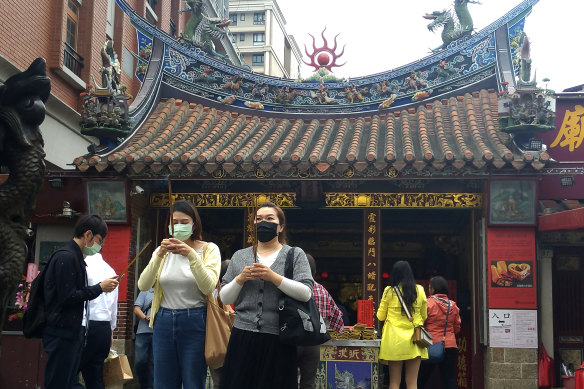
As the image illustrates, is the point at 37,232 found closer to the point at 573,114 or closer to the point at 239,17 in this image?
the point at 573,114

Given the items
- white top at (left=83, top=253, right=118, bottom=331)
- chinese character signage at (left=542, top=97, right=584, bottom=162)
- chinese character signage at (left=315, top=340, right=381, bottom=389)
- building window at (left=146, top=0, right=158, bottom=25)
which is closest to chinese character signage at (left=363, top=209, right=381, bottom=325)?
chinese character signage at (left=315, top=340, right=381, bottom=389)

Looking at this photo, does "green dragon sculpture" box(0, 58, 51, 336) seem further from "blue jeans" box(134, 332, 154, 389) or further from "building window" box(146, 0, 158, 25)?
"building window" box(146, 0, 158, 25)

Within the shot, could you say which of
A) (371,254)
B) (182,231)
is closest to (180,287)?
(182,231)

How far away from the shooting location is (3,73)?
11.2 metres

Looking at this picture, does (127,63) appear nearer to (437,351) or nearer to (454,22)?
(454,22)

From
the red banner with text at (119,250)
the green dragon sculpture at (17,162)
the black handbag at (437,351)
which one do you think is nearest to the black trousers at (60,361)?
the green dragon sculpture at (17,162)

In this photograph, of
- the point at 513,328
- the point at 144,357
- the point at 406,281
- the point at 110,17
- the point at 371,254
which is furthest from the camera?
the point at 110,17

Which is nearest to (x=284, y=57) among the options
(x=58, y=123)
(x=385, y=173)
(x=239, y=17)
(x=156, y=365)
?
(x=239, y=17)

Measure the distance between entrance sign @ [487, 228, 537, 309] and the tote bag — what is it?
18.0 feet

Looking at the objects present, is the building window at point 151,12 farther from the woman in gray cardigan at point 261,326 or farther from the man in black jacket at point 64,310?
the woman in gray cardigan at point 261,326

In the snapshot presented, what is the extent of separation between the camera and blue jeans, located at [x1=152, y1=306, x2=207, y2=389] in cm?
474

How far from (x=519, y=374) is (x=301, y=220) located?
4.71 meters

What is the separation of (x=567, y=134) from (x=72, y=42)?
31.7 feet

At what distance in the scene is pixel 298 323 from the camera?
425 cm
